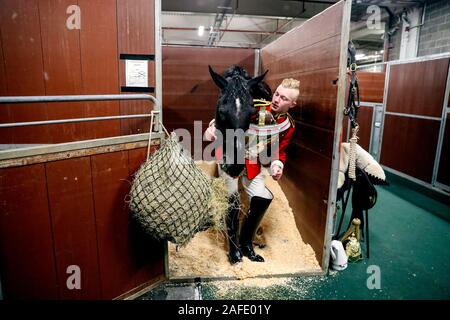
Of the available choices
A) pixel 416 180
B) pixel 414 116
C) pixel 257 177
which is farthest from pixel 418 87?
pixel 257 177

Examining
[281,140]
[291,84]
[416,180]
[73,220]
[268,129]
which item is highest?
[291,84]

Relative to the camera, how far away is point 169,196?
5.27 ft

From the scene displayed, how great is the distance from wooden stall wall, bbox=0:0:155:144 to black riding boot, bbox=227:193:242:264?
102 centimetres

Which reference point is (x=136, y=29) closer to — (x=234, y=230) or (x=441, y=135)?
(x=234, y=230)

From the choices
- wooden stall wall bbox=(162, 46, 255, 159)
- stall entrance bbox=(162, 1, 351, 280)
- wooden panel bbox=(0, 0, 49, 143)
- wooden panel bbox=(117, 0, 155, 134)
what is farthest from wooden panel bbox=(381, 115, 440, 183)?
wooden panel bbox=(0, 0, 49, 143)

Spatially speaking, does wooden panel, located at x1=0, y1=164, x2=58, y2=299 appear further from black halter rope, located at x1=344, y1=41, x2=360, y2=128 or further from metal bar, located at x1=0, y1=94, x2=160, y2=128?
black halter rope, located at x1=344, y1=41, x2=360, y2=128

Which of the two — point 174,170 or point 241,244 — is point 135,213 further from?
point 241,244

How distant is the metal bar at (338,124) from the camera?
1.98 meters

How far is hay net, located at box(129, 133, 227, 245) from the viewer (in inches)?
63.5

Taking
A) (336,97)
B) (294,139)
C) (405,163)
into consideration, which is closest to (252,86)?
(336,97)

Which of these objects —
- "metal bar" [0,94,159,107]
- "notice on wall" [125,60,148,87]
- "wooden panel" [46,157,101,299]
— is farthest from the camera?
"notice on wall" [125,60,148,87]

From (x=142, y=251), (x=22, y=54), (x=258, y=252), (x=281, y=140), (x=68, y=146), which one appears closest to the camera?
(x=68, y=146)

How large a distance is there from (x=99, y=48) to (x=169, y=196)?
98 cm

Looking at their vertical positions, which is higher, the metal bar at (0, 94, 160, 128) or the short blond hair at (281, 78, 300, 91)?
the short blond hair at (281, 78, 300, 91)
